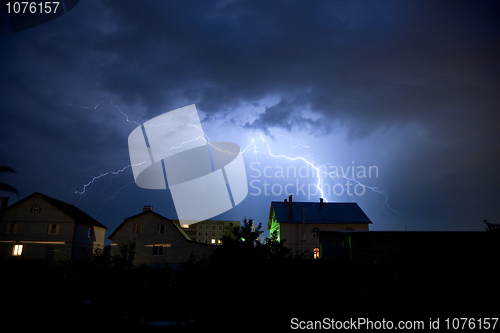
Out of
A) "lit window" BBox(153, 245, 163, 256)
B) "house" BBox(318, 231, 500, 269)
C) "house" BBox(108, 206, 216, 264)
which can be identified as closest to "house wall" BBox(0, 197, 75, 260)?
"house" BBox(108, 206, 216, 264)

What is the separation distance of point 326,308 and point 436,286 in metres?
5.31

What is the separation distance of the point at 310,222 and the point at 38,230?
30.0 metres

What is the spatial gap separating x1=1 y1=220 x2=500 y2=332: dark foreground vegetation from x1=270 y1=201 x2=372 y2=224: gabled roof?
2284cm

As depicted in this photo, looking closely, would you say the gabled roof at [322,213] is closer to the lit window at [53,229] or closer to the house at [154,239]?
the house at [154,239]

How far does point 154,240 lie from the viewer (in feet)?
92.8

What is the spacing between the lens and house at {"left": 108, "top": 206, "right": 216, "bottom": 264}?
91.6 ft

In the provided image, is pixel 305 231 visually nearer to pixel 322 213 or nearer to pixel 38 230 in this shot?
pixel 322 213

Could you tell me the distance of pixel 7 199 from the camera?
3058cm

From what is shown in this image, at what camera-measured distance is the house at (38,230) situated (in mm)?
28297

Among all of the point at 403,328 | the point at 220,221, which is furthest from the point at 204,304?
the point at 220,221

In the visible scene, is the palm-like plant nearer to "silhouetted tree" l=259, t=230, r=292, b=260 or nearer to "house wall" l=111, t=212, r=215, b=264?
"silhouetted tree" l=259, t=230, r=292, b=260

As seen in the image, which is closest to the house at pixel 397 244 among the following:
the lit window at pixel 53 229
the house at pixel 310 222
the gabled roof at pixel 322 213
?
the house at pixel 310 222

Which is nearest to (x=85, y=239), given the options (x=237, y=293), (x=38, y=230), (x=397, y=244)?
(x=38, y=230)

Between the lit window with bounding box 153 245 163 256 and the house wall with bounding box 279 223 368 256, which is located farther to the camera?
the house wall with bounding box 279 223 368 256
